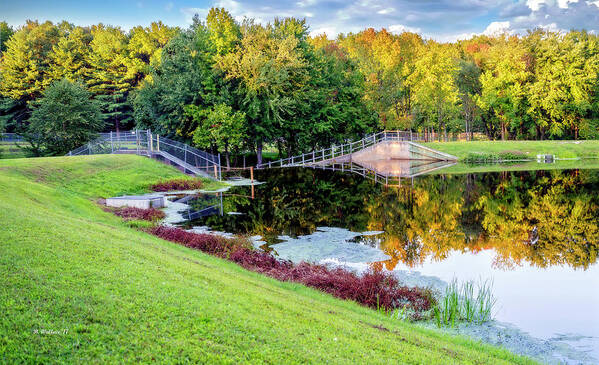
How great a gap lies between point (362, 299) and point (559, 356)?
4314 millimetres

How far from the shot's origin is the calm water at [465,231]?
12141 millimetres

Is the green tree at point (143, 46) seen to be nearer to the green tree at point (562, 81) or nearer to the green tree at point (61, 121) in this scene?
the green tree at point (61, 121)

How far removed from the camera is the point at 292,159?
56.1 metres

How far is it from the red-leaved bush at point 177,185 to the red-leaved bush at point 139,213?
29.5 ft

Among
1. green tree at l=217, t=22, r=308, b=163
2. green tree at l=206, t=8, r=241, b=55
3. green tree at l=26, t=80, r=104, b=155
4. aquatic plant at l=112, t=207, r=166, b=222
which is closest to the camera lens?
aquatic plant at l=112, t=207, r=166, b=222

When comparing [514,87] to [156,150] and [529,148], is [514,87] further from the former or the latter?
[156,150]

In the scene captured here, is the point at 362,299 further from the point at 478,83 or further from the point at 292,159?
the point at 478,83

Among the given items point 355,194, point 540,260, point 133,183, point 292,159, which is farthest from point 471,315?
point 292,159

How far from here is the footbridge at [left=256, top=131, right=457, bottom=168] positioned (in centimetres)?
5709

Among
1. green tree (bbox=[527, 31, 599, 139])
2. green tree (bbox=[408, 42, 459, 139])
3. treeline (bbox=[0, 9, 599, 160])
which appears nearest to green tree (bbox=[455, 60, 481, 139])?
treeline (bbox=[0, 9, 599, 160])

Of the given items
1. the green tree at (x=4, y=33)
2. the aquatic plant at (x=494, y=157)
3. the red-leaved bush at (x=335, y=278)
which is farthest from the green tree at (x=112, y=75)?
the red-leaved bush at (x=335, y=278)

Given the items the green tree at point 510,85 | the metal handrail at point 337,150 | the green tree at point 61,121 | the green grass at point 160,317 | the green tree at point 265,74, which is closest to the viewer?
the green grass at point 160,317

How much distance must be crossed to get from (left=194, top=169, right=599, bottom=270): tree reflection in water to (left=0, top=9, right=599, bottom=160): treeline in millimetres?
14743

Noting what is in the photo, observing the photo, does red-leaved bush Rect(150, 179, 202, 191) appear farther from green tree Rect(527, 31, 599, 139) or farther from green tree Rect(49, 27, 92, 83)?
green tree Rect(527, 31, 599, 139)
